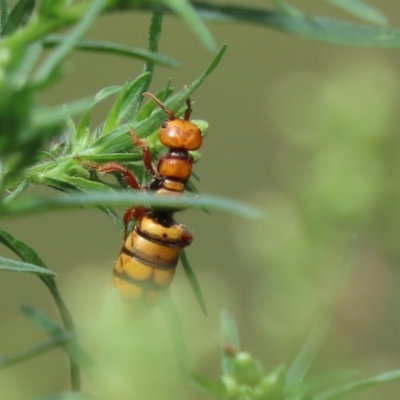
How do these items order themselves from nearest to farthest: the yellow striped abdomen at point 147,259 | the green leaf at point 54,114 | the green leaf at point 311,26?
the green leaf at point 54,114, the green leaf at point 311,26, the yellow striped abdomen at point 147,259

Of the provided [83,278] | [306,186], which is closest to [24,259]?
[83,278]

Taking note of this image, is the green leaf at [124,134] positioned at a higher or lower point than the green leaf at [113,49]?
lower

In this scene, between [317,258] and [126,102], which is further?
[317,258]

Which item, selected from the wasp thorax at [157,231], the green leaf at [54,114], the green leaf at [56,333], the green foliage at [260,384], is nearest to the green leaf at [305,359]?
the green foliage at [260,384]

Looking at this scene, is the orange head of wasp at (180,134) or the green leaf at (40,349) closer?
the green leaf at (40,349)

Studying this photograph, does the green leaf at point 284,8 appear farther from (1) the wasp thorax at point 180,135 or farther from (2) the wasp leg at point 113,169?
(1) the wasp thorax at point 180,135

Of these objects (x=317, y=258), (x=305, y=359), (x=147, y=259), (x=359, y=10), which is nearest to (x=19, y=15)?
(x=359, y=10)

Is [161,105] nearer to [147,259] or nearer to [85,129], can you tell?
[85,129]
